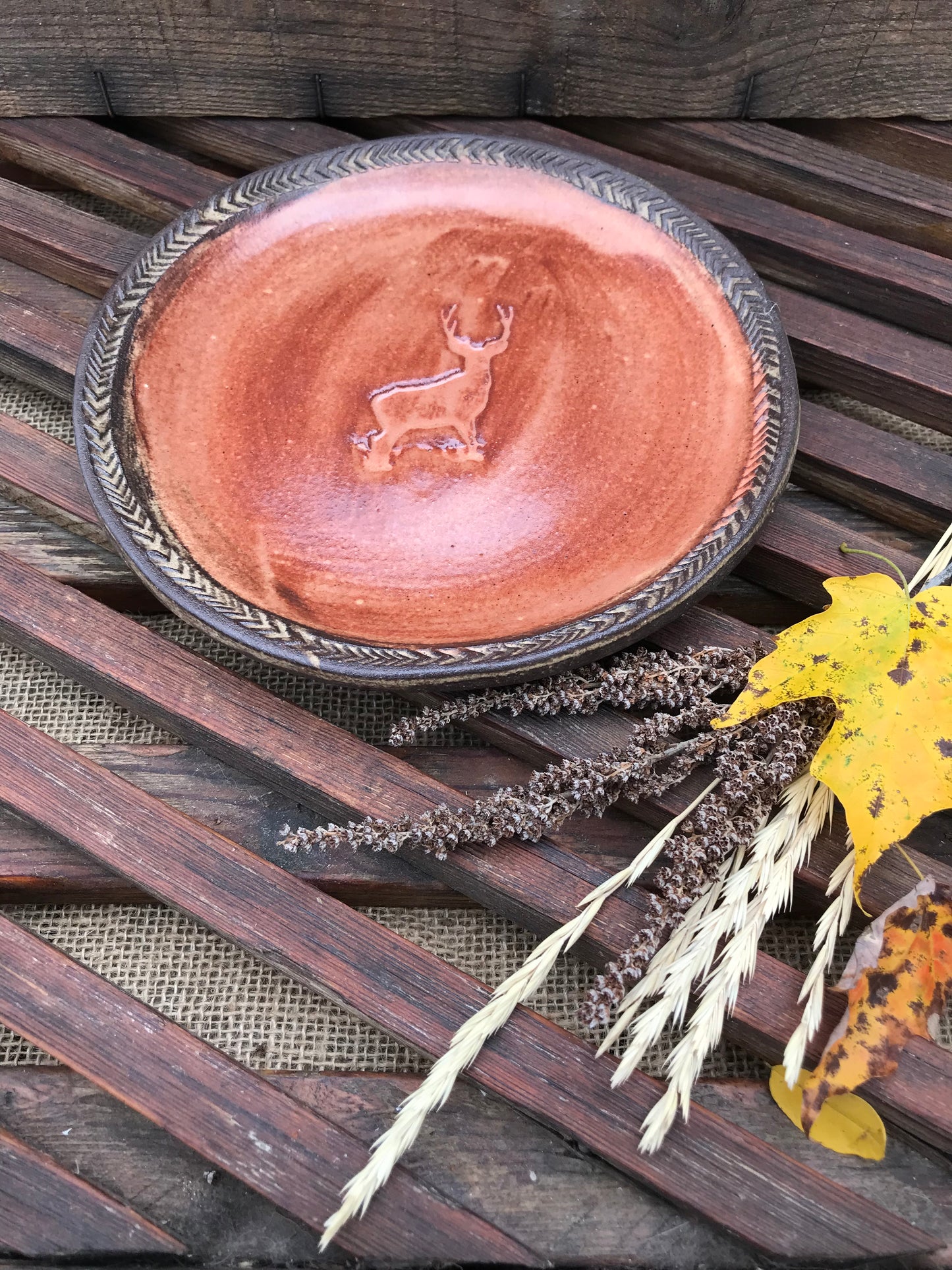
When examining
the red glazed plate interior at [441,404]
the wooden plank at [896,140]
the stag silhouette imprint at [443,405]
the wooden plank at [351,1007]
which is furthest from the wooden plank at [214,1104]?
the wooden plank at [896,140]

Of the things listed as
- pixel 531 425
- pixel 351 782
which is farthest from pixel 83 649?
pixel 531 425

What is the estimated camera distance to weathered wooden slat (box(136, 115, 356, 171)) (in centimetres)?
133

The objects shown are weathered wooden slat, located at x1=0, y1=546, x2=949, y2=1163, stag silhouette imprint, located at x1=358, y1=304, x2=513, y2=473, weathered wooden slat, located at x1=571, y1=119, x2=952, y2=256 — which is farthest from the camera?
weathered wooden slat, located at x1=571, y1=119, x2=952, y2=256

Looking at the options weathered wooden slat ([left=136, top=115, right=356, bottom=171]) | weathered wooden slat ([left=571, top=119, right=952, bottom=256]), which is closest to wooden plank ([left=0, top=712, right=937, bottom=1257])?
weathered wooden slat ([left=136, top=115, right=356, bottom=171])

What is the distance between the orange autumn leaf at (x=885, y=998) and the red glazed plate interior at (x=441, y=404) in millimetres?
337

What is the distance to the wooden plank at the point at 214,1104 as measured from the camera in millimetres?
722

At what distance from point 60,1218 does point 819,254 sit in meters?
1.24

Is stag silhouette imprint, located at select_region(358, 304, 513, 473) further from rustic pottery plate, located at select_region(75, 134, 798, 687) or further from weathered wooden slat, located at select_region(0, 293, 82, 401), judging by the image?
weathered wooden slat, located at select_region(0, 293, 82, 401)

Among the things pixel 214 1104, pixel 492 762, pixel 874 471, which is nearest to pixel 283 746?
pixel 492 762

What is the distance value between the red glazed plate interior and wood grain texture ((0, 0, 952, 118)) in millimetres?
275

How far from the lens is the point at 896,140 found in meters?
1.32

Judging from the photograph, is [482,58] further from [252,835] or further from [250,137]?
[252,835]

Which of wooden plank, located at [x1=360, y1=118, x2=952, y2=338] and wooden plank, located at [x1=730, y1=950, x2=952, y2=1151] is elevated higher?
wooden plank, located at [x1=360, y1=118, x2=952, y2=338]

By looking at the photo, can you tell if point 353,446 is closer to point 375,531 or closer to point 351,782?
point 375,531
